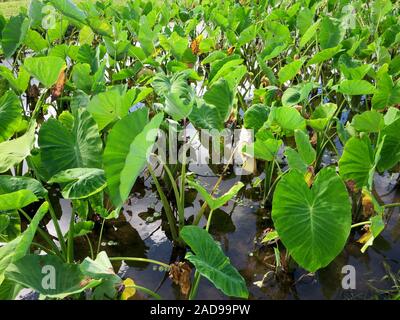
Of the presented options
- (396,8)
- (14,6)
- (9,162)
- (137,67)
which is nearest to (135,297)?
(9,162)

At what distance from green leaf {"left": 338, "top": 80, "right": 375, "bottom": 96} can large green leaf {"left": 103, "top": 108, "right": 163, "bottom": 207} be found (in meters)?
1.03

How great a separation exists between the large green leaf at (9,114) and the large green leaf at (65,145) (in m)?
0.30

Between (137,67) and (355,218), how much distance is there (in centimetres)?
135

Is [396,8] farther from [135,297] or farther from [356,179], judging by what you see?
[135,297]

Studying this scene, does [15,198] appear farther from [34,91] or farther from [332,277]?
[34,91]

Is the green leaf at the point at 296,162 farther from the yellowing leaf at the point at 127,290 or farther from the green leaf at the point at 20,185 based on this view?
the green leaf at the point at 20,185

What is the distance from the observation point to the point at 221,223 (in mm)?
1930

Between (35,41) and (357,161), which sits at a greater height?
(35,41)

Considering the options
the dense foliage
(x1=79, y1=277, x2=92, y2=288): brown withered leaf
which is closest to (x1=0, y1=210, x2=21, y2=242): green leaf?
the dense foliage

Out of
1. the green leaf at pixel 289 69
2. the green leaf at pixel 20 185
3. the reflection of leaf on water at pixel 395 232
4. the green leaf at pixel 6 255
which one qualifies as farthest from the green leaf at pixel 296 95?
the green leaf at pixel 6 255

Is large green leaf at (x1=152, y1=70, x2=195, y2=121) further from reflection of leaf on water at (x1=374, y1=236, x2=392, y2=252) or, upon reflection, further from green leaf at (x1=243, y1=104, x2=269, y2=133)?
reflection of leaf on water at (x1=374, y1=236, x2=392, y2=252)

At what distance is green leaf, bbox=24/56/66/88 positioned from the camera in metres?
1.74

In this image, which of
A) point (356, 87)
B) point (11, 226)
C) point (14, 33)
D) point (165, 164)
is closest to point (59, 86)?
point (14, 33)

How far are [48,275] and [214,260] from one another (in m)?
0.43
